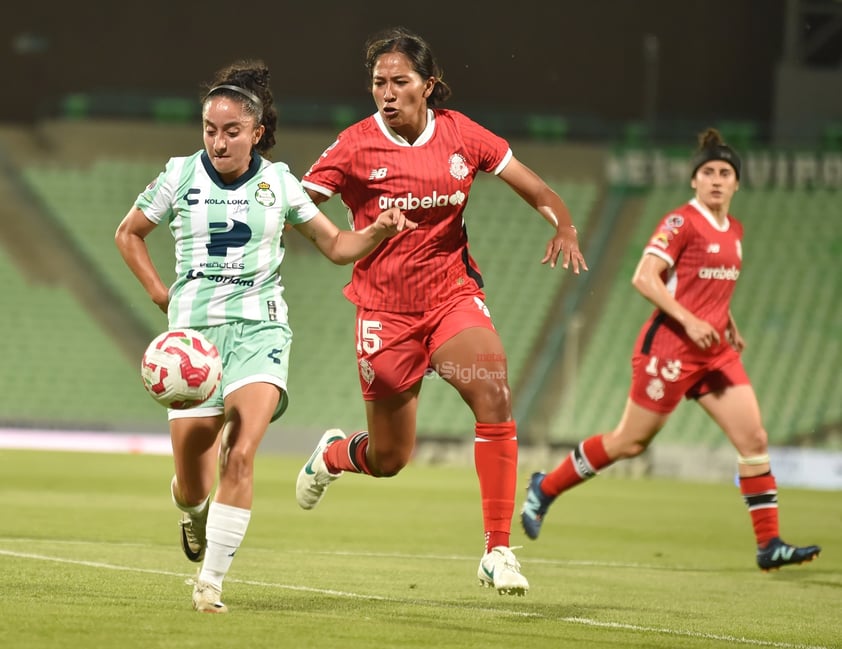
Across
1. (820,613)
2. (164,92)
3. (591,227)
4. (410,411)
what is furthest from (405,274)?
(164,92)

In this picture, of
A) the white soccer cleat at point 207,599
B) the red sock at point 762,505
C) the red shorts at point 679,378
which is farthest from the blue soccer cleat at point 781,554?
the white soccer cleat at point 207,599

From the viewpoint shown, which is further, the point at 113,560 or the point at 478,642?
the point at 113,560

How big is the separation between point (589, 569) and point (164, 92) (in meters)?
20.5

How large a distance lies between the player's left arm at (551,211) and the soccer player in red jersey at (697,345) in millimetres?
2119

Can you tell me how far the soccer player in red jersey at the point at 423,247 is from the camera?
6.98 metres

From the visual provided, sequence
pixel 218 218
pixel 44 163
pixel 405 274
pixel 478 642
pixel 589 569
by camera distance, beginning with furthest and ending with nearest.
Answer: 1. pixel 44 163
2. pixel 589 569
3. pixel 405 274
4. pixel 218 218
5. pixel 478 642

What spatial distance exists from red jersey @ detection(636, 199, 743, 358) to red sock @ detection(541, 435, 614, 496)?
2.40ft

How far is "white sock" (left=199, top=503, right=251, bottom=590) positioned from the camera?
242 inches

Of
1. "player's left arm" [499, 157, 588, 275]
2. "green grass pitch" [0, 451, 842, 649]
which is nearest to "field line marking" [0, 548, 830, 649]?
"green grass pitch" [0, 451, 842, 649]

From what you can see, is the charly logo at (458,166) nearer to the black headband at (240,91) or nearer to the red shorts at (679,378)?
the black headband at (240,91)

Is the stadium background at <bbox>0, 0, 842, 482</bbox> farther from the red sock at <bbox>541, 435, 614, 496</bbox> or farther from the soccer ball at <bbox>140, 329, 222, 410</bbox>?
the soccer ball at <bbox>140, 329, 222, 410</bbox>

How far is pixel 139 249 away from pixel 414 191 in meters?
1.38

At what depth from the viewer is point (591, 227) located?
84.3 feet

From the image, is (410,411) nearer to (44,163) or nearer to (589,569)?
(589,569)
